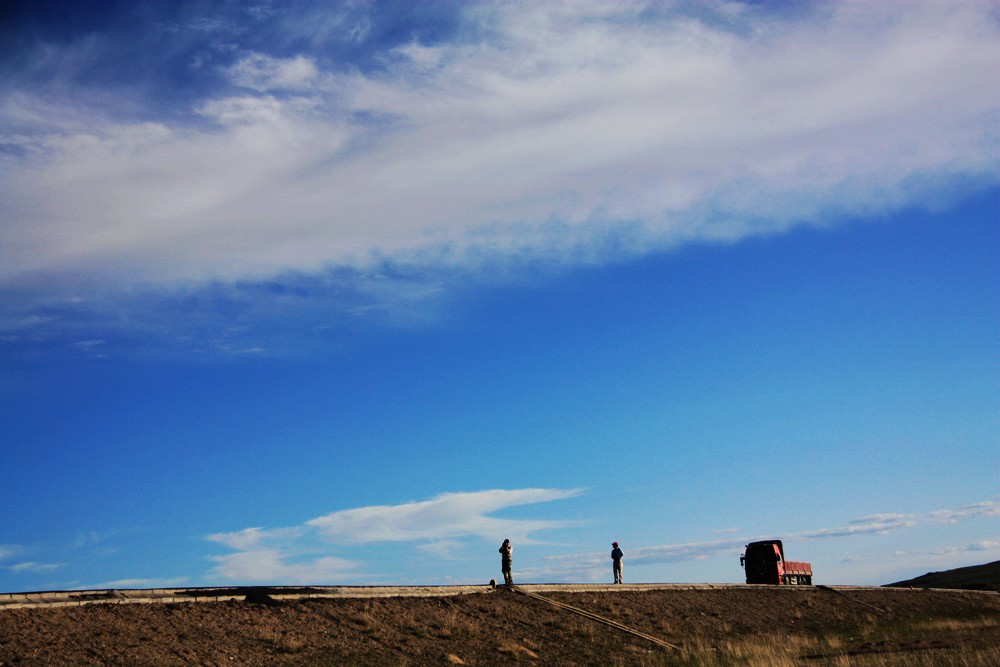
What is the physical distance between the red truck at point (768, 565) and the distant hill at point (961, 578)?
24223mm

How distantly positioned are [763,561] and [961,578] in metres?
43.7

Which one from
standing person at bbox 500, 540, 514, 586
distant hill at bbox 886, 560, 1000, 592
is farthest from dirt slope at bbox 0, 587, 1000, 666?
distant hill at bbox 886, 560, 1000, 592

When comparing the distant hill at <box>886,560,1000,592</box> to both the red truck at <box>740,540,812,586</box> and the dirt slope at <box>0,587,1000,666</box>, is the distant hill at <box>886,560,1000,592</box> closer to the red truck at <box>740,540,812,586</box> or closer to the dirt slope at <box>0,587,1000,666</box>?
the red truck at <box>740,540,812,586</box>

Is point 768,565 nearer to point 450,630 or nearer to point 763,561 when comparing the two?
point 763,561

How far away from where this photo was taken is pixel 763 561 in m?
51.8

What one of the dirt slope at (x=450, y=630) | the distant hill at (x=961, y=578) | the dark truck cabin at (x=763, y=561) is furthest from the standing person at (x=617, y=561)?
the distant hill at (x=961, y=578)

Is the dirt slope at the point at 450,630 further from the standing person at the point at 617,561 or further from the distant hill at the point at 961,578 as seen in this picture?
the distant hill at the point at 961,578

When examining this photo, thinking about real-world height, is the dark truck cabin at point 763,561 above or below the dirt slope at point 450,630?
above

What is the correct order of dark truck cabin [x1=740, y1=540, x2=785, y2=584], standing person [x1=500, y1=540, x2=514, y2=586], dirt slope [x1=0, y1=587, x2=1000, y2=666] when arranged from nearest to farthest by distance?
1. dirt slope [x1=0, y1=587, x2=1000, y2=666]
2. standing person [x1=500, y1=540, x2=514, y2=586]
3. dark truck cabin [x1=740, y1=540, x2=785, y2=584]

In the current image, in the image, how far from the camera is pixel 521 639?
28.4 meters

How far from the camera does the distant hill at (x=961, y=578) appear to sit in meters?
75.9

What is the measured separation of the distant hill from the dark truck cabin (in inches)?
1011

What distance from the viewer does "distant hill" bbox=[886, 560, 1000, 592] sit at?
75875 millimetres

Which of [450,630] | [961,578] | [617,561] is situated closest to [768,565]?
[617,561]
